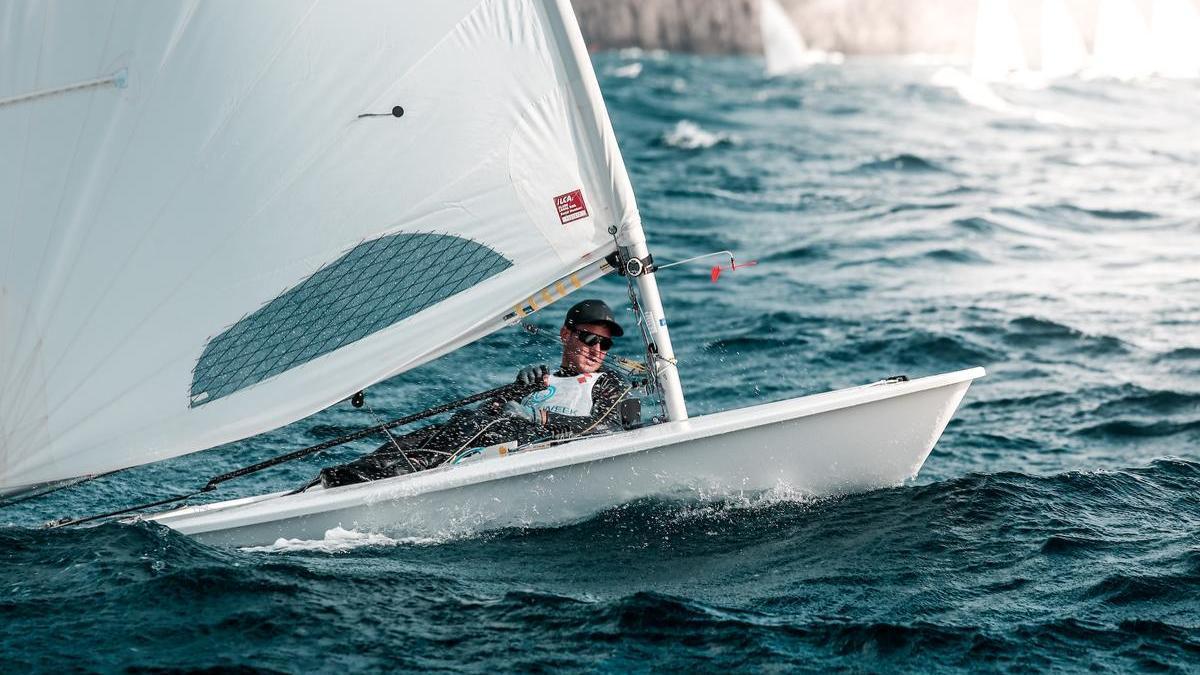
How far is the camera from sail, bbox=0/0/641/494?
6.12 meters

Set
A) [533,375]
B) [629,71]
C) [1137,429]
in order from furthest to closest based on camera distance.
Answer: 1. [629,71]
2. [1137,429]
3. [533,375]

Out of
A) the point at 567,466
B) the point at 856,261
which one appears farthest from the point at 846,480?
the point at 856,261

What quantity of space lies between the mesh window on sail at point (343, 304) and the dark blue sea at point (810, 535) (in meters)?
0.89

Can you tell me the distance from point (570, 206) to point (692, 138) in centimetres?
1976

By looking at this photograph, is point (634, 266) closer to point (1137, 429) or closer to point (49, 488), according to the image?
point (49, 488)

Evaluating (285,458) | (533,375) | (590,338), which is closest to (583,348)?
(590,338)

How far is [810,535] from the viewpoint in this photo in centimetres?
656

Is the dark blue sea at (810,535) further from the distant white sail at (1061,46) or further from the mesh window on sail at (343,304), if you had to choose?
the distant white sail at (1061,46)

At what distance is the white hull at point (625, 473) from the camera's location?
633cm

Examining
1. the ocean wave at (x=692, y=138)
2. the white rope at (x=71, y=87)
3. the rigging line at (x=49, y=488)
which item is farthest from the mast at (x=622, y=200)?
the ocean wave at (x=692, y=138)

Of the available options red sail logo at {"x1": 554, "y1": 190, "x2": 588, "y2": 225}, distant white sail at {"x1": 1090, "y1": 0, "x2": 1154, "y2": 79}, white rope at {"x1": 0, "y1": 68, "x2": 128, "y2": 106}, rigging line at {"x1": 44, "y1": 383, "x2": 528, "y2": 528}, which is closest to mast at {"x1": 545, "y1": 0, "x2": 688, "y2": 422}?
red sail logo at {"x1": 554, "y1": 190, "x2": 588, "y2": 225}

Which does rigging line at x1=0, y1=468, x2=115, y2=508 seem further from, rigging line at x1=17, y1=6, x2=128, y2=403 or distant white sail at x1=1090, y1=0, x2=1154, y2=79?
distant white sail at x1=1090, y1=0, x2=1154, y2=79

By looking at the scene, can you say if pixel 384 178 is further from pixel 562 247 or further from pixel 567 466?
pixel 567 466

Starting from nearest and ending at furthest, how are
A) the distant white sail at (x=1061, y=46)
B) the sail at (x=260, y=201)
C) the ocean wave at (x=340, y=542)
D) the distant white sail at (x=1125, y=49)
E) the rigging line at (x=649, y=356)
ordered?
the sail at (x=260, y=201)
the ocean wave at (x=340, y=542)
the rigging line at (x=649, y=356)
the distant white sail at (x=1125, y=49)
the distant white sail at (x=1061, y=46)
